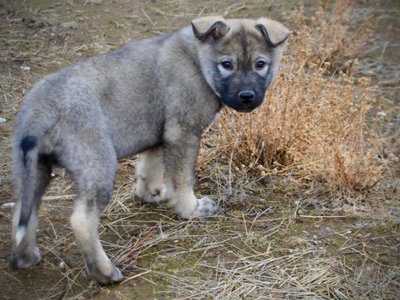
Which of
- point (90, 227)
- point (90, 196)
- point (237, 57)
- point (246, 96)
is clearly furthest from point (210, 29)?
point (90, 227)

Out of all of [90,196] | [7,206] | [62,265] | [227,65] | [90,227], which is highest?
[227,65]

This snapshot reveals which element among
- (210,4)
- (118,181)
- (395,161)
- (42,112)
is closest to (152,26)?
(210,4)

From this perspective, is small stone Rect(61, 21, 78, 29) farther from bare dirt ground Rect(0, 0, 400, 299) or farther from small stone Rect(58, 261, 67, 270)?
small stone Rect(58, 261, 67, 270)

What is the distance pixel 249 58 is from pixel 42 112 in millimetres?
1547

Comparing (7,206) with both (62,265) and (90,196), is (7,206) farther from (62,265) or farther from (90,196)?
(90,196)

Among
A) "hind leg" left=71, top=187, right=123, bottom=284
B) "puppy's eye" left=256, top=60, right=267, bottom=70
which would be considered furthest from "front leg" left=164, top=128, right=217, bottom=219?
"hind leg" left=71, top=187, right=123, bottom=284

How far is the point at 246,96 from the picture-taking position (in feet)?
13.3

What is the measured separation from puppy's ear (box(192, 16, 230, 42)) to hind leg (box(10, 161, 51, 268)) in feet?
4.80

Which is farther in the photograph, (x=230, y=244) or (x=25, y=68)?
(x=25, y=68)

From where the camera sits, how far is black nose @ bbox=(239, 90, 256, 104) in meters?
4.04

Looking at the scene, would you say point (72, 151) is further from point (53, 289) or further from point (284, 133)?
point (284, 133)

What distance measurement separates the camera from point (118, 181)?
5.22 m

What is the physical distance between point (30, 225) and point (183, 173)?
47.5 inches

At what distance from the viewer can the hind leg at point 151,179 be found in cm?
470
